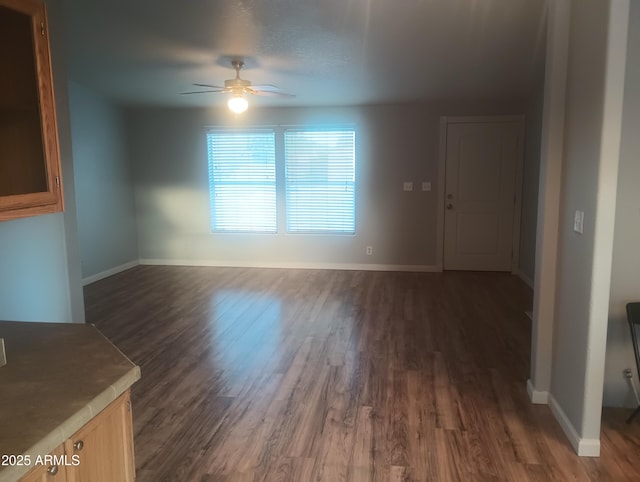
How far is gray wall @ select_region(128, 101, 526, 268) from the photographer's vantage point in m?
6.38

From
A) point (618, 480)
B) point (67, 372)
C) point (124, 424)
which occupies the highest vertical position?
point (67, 372)

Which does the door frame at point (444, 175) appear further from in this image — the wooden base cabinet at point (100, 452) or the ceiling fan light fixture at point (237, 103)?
the wooden base cabinet at point (100, 452)

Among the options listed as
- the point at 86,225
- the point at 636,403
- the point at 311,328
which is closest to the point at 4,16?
the point at 311,328

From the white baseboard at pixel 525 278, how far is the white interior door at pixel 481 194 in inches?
7.5

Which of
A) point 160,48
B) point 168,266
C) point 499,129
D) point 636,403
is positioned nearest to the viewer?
point 636,403

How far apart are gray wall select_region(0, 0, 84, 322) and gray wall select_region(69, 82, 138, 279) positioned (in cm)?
339

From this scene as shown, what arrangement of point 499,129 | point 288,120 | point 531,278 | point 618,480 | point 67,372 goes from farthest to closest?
point 288,120, point 499,129, point 531,278, point 618,480, point 67,372

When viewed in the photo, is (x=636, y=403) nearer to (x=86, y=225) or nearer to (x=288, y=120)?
(x=288, y=120)

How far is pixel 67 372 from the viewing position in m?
1.35

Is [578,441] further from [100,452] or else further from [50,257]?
[50,257]

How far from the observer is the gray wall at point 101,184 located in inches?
225

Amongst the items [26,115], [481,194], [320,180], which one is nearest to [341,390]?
[26,115]

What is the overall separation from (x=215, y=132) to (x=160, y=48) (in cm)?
298

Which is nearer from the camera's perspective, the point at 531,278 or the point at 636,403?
the point at 636,403
